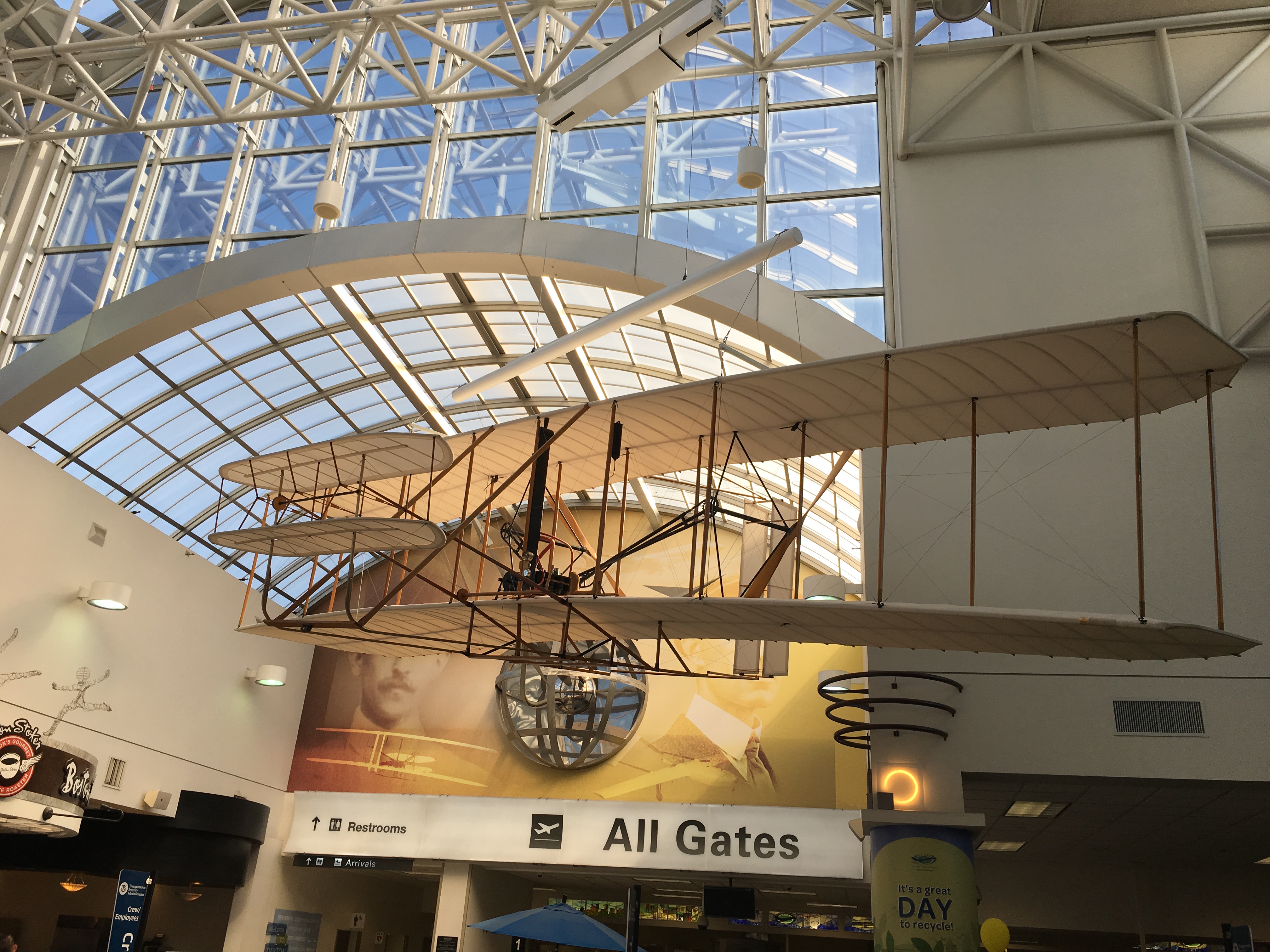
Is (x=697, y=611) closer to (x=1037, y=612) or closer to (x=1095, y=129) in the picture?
(x=1037, y=612)

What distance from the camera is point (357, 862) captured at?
2133cm

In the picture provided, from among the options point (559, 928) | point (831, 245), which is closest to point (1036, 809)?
point (559, 928)

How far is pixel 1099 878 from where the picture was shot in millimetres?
18703

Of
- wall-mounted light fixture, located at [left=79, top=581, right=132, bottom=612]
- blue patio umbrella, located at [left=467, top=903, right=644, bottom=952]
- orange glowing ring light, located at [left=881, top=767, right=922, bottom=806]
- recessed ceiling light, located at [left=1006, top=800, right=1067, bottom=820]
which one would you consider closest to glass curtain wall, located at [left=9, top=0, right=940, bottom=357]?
wall-mounted light fixture, located at [left=79, top=581, right=132, bottom=612]

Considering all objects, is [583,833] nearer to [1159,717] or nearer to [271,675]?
[271,675]

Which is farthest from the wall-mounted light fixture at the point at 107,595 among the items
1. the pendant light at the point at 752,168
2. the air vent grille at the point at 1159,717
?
the air vent grille at the point at 1159,717

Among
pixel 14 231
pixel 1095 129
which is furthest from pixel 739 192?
pixel 14 231

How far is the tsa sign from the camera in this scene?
11.3 metres

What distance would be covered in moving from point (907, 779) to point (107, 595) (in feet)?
39.7

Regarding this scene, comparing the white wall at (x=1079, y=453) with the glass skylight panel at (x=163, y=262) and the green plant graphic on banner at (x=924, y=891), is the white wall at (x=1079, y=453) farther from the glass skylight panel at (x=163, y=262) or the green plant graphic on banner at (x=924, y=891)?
the glass skylight panel at (x=163, y=262)

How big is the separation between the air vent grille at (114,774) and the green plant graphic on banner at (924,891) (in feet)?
41.5

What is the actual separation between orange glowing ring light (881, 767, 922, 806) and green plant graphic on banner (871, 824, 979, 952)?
47cm

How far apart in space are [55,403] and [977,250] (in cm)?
1679

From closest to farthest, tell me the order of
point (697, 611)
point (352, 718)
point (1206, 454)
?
point (697, 611), point (1206, 454), point (352, 718)
